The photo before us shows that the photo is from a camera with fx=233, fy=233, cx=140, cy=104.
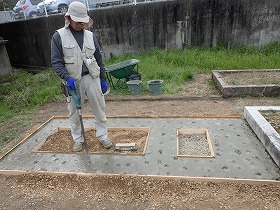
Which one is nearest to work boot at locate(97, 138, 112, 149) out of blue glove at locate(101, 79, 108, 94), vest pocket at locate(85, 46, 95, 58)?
blue glove at locate(101, 79, 108, 94)

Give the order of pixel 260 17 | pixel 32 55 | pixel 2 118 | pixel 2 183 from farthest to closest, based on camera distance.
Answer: pixel 32 55, pixel 260 17, pixel 2 118, pixel 2 183

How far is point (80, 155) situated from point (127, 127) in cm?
106

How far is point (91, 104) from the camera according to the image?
351cm

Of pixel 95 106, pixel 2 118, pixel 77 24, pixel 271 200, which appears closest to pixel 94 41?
pixel 77 24

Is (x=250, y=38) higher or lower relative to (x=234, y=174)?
higher

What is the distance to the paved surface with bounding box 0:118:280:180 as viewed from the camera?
307 cm

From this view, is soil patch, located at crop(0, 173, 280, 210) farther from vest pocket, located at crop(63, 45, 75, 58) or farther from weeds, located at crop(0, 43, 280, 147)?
weeds, located at crop(0, 43, 280, 147)

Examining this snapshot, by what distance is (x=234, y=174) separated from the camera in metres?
2.98

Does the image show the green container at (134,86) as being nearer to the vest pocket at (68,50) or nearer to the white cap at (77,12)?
the vest pocket at (68,50)

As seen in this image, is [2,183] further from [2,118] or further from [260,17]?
[260,17]

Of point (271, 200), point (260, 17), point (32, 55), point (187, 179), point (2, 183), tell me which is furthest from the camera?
point (32, 55)

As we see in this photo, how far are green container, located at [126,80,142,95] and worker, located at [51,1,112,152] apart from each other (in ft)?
8.39

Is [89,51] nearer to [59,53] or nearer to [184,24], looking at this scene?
[59,53]

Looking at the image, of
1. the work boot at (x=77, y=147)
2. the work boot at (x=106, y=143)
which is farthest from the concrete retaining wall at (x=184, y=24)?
the work boot at (x=77, y=147)
